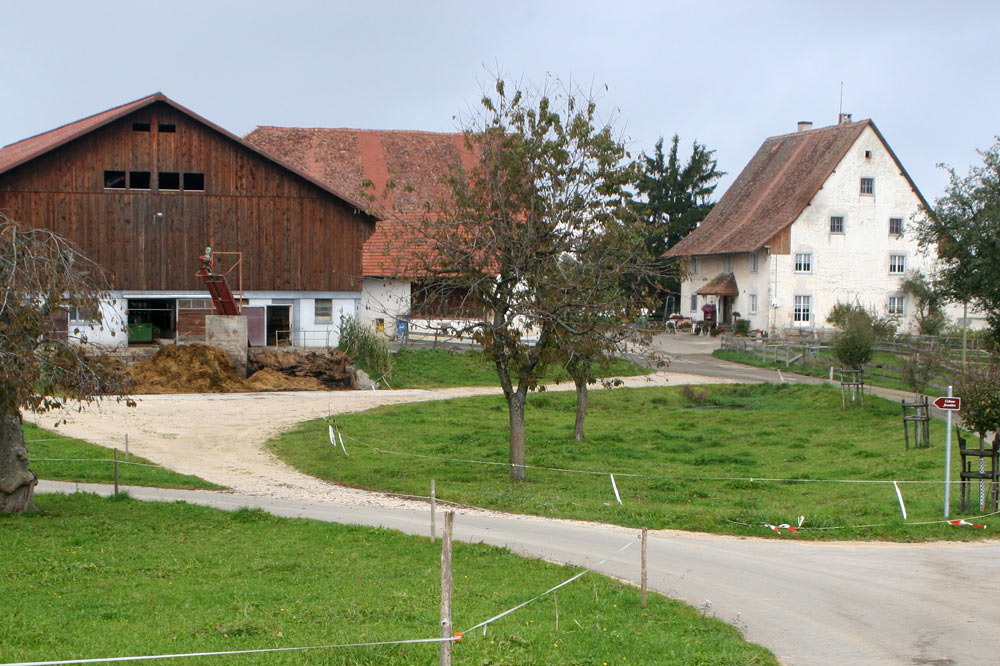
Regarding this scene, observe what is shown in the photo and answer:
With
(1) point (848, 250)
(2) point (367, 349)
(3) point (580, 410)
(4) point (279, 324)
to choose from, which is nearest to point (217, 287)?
(4) point (279, 324)

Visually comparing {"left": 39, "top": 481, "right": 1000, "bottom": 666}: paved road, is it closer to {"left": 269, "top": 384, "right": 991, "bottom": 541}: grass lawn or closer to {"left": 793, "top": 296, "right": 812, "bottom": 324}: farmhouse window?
{"left": 269, "top": 384, "right": 991, "bottom": 541}: grass lawn

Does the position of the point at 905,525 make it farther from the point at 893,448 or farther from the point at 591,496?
the point at 893,448

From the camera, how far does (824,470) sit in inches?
939

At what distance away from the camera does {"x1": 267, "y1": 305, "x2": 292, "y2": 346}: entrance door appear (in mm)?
46938

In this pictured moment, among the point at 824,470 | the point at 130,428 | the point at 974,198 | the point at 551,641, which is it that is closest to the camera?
the point at 551,641

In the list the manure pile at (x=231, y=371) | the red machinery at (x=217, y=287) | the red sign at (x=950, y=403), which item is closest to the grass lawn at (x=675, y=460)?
the red sign at (x=950, y=403)

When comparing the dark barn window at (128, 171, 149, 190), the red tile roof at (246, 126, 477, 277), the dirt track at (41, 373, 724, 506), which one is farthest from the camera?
the red tile roof at (246, 126, 477, 277)

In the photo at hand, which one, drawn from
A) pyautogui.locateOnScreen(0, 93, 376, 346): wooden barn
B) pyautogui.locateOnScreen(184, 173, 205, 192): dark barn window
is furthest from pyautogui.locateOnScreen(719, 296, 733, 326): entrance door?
pyautogui.locateOnScreen(184, 173, 205, 192): dark barn window

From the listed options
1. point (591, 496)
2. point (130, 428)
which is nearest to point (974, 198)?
point (591, 496)

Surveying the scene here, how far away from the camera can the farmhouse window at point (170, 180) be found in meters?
45.1

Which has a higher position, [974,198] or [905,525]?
[974,198]

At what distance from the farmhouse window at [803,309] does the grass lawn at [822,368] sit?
7.71m

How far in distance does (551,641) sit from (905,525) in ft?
31.0

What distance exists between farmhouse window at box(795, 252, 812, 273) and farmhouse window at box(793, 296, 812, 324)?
5.06 ft
